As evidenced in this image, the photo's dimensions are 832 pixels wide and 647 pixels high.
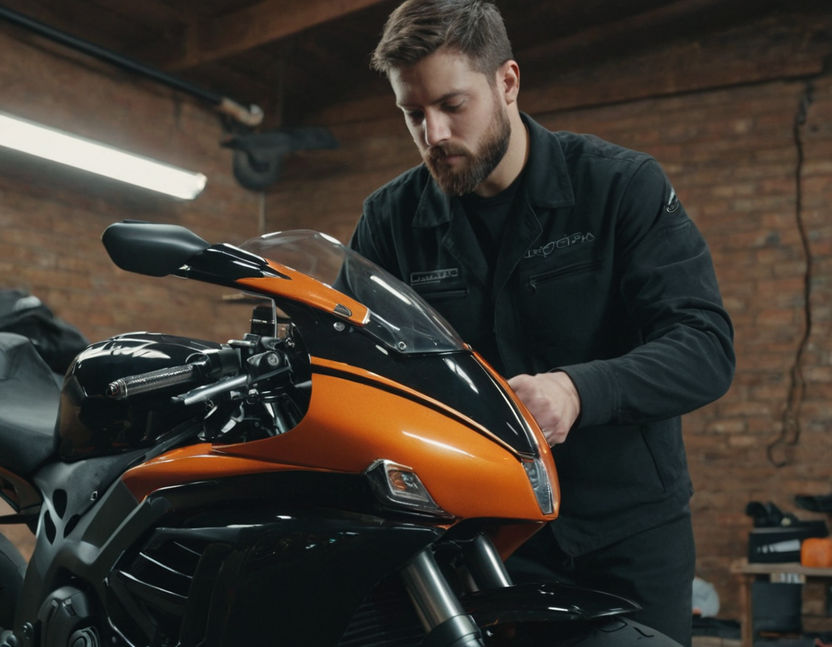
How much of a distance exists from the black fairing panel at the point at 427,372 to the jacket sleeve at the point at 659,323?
0.59ft

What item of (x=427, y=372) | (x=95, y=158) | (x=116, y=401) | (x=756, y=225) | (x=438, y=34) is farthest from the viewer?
(x=756, y=225)

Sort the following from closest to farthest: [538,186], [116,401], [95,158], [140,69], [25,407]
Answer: [116,401]
[538,186]
[25,407]
[95,158]
[140,69]

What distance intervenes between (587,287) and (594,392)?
1.39 ft

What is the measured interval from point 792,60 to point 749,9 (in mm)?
487

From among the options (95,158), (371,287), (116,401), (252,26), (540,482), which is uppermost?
(252,26)

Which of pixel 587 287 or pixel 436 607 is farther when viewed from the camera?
pixel 587 287

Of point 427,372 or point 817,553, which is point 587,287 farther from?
point 817,553

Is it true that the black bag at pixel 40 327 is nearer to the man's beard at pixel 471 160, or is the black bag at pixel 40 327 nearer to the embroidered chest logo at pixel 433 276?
the embroidered chest logo at pixel 433 276

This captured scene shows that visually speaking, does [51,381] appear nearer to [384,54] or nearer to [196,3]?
[384,54]

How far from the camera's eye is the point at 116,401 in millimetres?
1423

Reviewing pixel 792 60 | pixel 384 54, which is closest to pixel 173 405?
pixel 384 54

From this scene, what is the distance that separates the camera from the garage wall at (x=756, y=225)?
630 centimetres

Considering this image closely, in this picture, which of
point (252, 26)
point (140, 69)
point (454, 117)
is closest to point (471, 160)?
point (454, 117)

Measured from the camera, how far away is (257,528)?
111cm
